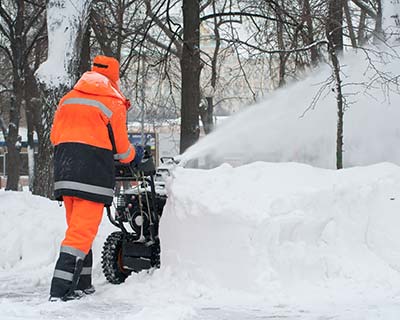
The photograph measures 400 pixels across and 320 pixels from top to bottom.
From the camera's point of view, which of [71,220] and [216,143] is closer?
[71,220]

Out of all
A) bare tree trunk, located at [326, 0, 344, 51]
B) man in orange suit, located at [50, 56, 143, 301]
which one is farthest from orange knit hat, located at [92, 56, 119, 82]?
bare tree trunk, located at [326, 0, 344, 51]

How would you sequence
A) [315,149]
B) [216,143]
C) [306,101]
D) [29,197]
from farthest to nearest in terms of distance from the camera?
1. [315,149]
2. [306,101]
3. [29,197]
4. [216,143]

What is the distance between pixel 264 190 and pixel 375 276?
3.63ft

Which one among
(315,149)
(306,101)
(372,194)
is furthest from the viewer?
(315,149)

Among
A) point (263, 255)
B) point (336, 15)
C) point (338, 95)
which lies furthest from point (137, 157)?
point (336, 15)

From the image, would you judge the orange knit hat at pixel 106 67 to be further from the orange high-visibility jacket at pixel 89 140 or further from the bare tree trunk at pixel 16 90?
the bare tree trunk at pixel 16 90

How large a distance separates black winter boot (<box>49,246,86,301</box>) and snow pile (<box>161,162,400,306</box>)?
0.78 m

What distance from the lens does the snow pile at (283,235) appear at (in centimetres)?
474

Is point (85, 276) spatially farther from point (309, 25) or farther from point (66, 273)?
point (309, 25)

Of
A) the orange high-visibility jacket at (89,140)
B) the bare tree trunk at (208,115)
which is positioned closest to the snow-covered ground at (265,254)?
the orange high-visibility jacket at (89,140)

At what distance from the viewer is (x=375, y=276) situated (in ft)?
16.0

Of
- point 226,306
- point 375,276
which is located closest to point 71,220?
point 226,306

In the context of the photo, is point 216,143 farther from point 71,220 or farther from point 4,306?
point 4,306

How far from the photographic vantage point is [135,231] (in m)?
5.77
